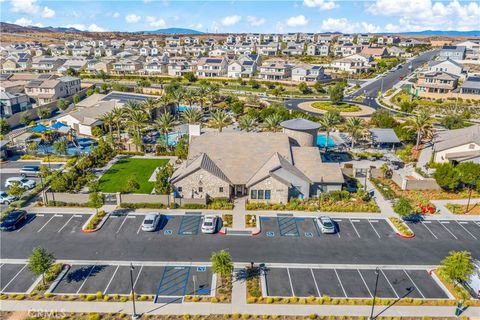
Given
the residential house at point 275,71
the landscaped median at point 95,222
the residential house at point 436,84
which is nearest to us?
the landscaped median at point 95,222

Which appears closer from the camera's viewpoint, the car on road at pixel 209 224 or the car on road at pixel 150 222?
the car on road at pixel 209 224

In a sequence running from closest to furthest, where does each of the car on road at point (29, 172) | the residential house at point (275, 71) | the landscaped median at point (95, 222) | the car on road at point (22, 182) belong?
the landscaped median at point (95, 222) → the car on road at point (22, 182) → the car on road at point (29, 172) → the residential house at point (275, 71)

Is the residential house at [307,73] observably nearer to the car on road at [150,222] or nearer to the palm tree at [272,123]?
A: the palm tree at [272,123]

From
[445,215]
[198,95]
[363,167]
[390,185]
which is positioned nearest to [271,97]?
[198,95]

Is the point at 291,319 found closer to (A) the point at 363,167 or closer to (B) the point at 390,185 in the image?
(B) the point at 390,185

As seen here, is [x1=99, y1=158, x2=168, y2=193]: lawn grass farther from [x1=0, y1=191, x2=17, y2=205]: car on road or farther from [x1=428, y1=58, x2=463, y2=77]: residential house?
[x1=428, y1=58, x2=463, y2=77]: residential house

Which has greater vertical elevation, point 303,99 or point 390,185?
point 303,99

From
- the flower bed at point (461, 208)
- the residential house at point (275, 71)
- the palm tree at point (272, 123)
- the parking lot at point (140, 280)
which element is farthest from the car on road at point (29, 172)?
the residential house at point (275, 71)
